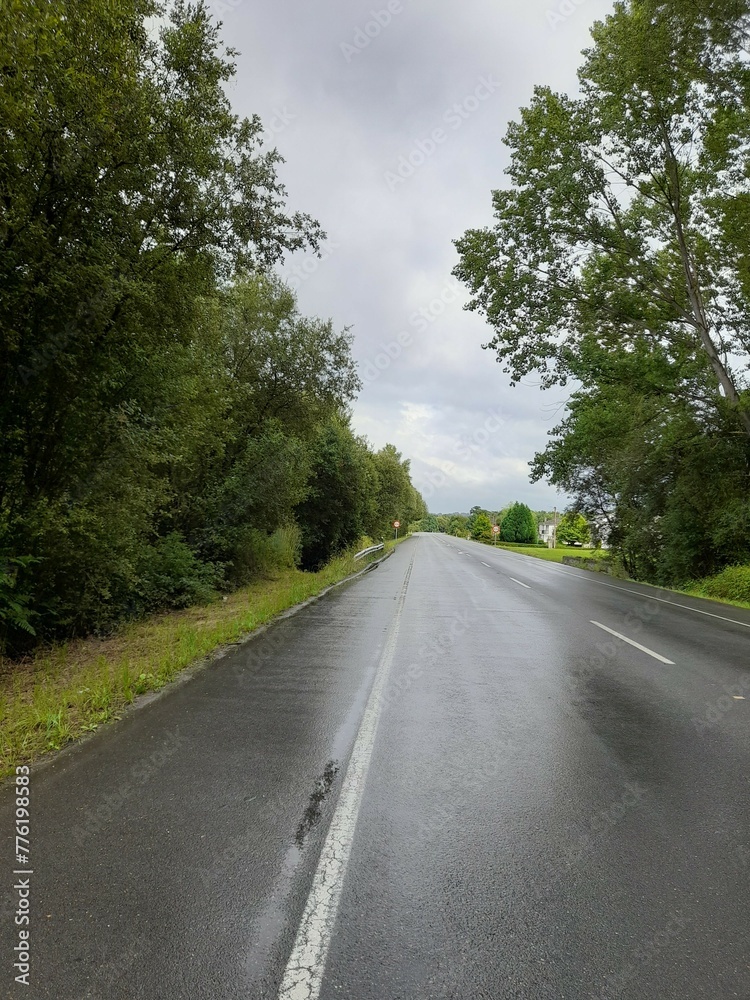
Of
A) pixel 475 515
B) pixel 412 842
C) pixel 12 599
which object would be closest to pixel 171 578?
pixel 12 599

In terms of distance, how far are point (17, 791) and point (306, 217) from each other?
9.29 m

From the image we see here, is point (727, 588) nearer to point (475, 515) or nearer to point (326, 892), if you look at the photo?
point (326, 892)

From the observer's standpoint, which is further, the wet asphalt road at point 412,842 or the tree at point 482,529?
the tree at point 482,529

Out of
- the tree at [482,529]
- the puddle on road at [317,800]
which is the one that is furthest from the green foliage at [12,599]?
the tree at [482,529]

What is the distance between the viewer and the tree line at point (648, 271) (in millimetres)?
14852

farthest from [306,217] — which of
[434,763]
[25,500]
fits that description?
[434,763]

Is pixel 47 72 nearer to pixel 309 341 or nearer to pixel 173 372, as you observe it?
pixel 173 372

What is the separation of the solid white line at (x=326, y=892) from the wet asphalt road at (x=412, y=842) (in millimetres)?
45

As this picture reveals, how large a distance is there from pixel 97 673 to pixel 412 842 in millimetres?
4982

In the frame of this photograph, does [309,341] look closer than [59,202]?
No

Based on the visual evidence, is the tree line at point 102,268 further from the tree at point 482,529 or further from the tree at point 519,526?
the tree at point 482,529

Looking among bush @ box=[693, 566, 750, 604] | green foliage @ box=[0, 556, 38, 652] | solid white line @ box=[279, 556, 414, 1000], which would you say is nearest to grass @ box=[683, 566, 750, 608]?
bush @ box=[693, 566, 750, 604]

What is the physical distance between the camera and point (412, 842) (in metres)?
3.15

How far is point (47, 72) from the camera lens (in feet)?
19.6
